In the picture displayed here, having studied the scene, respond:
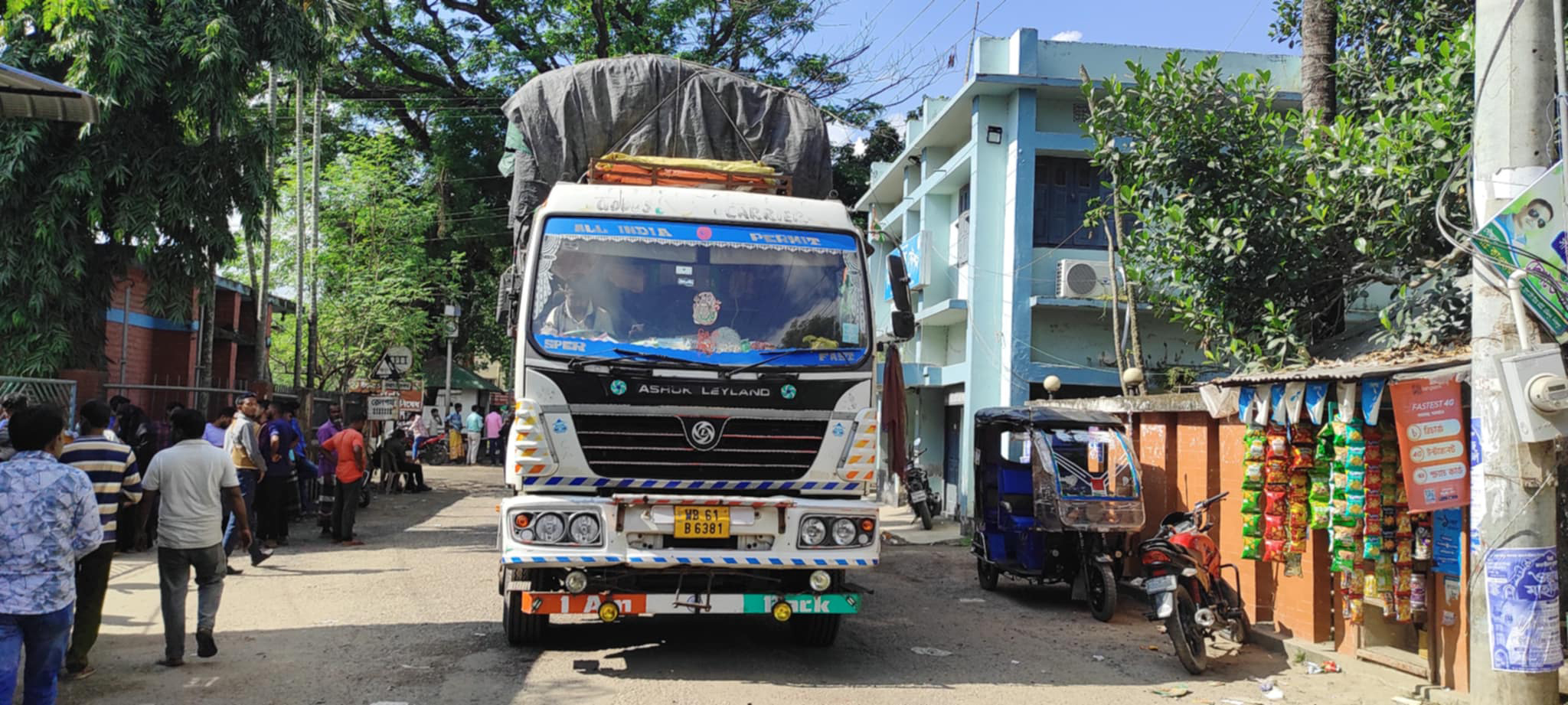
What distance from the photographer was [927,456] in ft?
74.7

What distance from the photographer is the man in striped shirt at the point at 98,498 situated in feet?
21.3

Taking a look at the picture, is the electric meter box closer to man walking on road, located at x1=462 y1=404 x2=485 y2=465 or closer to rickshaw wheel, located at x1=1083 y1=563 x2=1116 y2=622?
rickshaw wheel, located at x1=1083 y1=563 x2=1116 y2=622

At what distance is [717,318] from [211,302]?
415 inches

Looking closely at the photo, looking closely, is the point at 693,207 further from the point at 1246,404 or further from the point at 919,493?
the point at 919,493

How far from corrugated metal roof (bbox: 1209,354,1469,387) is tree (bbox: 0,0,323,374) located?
11.3 meters

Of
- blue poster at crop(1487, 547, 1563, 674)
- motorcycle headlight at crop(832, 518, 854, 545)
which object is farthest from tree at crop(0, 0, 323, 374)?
blue poster at crop(1487, 547, 1563, 674)

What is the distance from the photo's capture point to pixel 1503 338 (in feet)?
18.5

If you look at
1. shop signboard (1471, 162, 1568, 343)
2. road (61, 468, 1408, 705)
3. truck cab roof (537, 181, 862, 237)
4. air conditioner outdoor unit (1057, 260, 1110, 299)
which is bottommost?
road (61, 468, 1408, 705)

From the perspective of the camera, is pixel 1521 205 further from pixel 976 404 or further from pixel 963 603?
pixel 976 404

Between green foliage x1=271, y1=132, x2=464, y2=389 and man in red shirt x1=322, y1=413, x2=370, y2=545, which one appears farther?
green foliage x1=271, y1=132, x2=464, y2=389

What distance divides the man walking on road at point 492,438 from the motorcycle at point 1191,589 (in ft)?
81.2

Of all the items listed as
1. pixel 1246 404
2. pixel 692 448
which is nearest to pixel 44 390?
pixel 692 448

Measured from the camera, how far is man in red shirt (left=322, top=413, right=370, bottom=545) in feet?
44.3

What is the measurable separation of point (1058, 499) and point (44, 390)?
32.1ft
